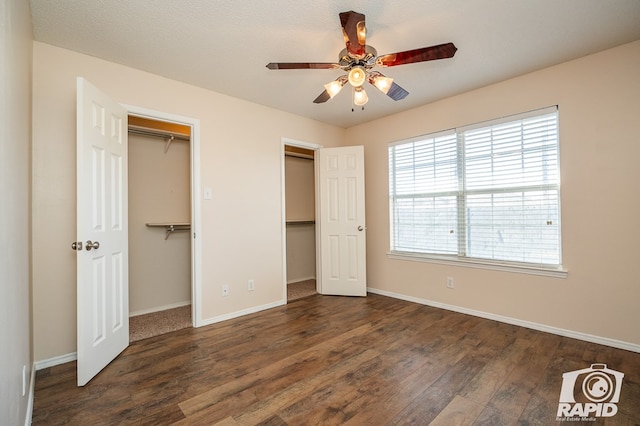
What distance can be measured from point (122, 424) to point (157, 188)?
8.56 ft

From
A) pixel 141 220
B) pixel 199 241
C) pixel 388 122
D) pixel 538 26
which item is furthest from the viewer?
pixel 388 122

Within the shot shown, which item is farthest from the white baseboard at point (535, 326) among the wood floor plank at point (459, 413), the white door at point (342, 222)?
the wood floor plank at point (459, 413)

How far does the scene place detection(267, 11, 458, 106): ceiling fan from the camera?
1.76 metres

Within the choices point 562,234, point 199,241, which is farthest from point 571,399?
point 199,241

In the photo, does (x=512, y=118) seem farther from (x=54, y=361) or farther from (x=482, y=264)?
Result: (x=54, y=361)

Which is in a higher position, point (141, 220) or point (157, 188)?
point (157, 188)

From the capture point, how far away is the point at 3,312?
3.55 feet

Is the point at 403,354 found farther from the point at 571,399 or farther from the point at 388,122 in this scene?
the point at 388,122

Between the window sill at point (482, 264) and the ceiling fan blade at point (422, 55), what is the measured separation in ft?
7.27

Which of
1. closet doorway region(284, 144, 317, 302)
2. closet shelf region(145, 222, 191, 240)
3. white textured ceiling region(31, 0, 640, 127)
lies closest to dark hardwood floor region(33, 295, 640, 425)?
closet shelf region(145, 222, 191, 240)

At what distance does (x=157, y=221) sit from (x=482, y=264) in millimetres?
3866

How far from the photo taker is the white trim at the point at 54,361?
216 centimetres

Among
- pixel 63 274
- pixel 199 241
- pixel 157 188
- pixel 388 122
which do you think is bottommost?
pixel 63 274

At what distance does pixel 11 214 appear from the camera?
1283 millimetres
